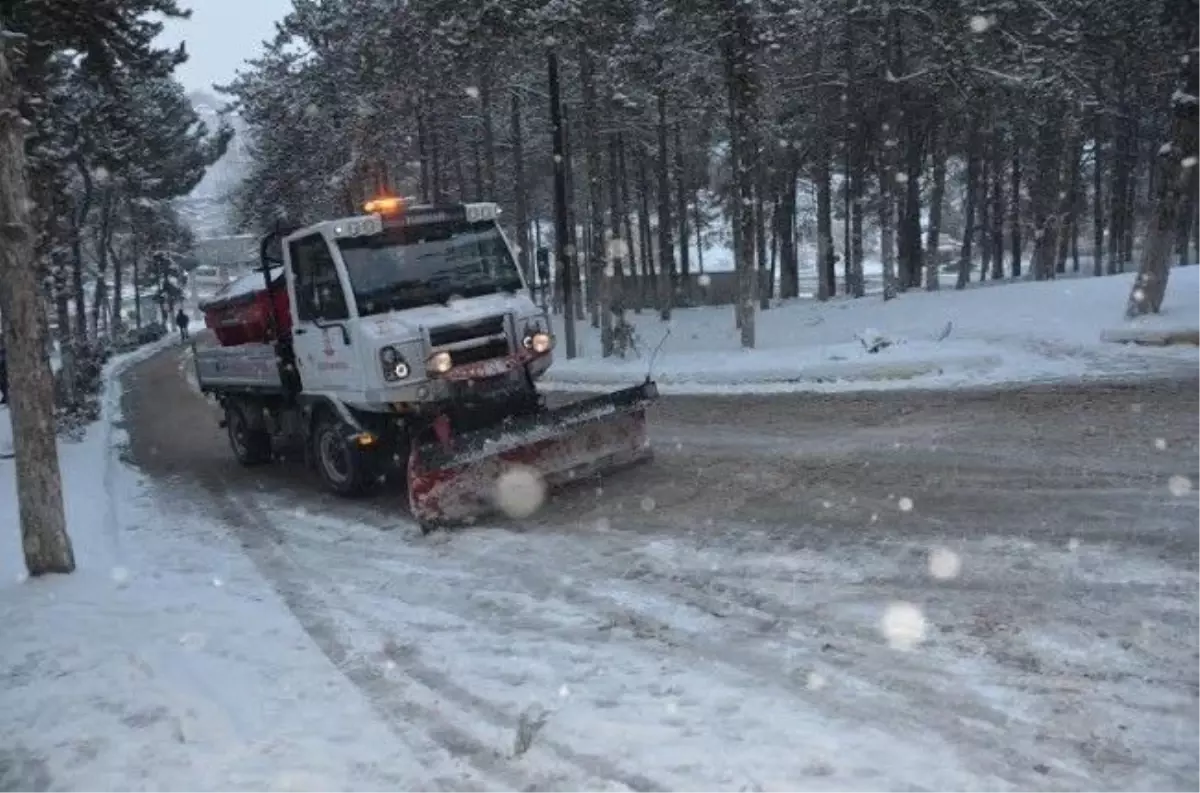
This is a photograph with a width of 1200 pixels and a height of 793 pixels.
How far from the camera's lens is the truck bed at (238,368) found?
11633 millimetres

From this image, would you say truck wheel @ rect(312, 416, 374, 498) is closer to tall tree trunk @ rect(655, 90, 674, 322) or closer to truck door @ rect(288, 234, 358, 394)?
truck door @ rect(288, 234, 358, 394)

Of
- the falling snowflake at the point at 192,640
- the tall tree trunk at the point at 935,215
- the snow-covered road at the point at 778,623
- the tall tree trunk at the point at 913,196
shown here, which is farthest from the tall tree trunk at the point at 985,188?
the falling snowflake at the point at 192,640

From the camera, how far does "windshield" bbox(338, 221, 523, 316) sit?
31.1 ft

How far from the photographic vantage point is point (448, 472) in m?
8.58

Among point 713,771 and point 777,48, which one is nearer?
point 713,771

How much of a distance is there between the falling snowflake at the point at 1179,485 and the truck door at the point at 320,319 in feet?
23.7

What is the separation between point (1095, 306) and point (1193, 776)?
726 inches

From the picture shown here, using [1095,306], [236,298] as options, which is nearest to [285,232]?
[236,298]

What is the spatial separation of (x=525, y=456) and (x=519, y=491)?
342 mm

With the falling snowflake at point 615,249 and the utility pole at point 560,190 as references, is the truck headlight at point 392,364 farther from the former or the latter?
the falling snowflake at point 615,249

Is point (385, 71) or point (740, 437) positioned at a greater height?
point (385, 71)

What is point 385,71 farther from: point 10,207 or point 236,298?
point 10,207

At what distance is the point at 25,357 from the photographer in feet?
23.7

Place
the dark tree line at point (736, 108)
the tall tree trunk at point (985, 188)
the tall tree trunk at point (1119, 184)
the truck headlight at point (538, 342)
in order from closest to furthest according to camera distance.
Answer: the truck headlight at point (538, 342)
the dark tree line at point (736, 108)
the tall tree trunk at point (1119, 184)
the tall tree trunk at point (985, 188)
